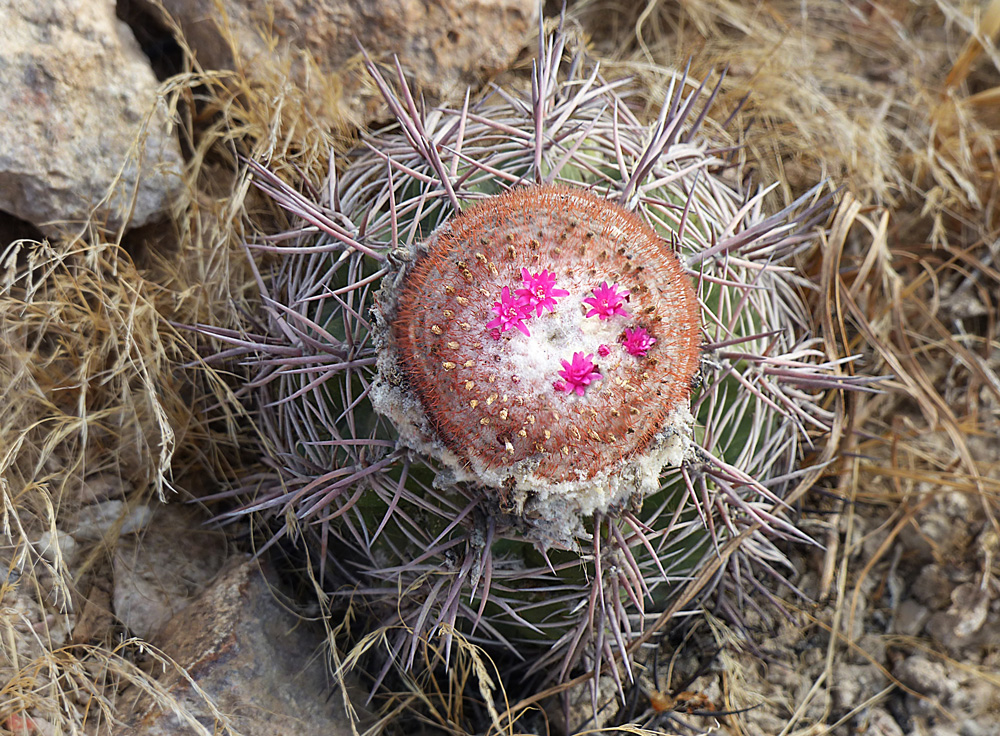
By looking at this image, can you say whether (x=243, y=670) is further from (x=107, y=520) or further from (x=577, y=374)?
(x=577, y=374)

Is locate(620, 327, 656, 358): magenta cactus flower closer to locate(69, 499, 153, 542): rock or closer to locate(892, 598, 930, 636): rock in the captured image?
locate(69, 499, 153, 542): rock

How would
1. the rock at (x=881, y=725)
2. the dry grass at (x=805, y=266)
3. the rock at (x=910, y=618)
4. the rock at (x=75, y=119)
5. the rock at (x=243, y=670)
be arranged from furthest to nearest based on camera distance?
1. the rock at (x=910, y=618)
2. the rock at (x=881, y=725)
3. the rock at (x=75, y=119)
4. the dry grass at (x=805, y=266)
5. the rock at (x=243, y=670)

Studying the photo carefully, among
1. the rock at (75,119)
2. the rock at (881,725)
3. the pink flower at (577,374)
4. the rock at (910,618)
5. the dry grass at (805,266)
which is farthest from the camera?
the rock at (910,618)

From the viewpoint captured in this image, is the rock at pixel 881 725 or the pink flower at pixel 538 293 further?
the rock at pixel 881 725

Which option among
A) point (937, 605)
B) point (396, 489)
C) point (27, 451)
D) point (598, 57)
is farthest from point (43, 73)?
point (937, 605)

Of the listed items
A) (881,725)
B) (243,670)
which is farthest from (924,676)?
(243,670)

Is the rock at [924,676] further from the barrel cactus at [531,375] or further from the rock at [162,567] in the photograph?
the rock at [162,567]

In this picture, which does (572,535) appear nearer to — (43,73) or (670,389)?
(670,389)

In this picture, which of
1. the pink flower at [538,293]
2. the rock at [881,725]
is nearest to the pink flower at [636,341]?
the pink flower at [538,293]
